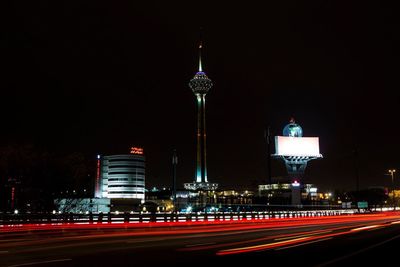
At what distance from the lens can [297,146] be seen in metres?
123

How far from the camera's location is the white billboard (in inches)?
4749

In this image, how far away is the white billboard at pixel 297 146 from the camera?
121m

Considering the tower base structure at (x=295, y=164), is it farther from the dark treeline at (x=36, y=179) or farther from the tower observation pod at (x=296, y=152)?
the dark treeline at (x=36, y=179)

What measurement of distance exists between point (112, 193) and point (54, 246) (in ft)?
602

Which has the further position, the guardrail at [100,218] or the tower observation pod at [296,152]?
the tower observation pod at [296,152]

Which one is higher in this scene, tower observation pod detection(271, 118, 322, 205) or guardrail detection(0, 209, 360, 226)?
tower observation pod detection(271, 118, 322, 205)

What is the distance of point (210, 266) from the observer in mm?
14695

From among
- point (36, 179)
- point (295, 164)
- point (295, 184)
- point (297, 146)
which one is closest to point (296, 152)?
point (297, 146)

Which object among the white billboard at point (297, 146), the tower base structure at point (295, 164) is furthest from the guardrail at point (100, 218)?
the tower base structure at point (295, 164)

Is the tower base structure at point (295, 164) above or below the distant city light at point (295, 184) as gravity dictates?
above

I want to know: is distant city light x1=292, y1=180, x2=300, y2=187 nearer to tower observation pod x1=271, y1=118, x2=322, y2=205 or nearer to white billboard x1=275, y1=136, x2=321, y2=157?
tower observation pod x1=271, y1=118, x2=322, y2=205

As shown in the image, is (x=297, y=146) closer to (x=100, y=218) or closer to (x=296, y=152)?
(x=296, y=152)

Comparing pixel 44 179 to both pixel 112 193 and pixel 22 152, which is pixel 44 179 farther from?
pixel 112 193

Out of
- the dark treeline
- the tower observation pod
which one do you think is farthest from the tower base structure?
the dark treeline
